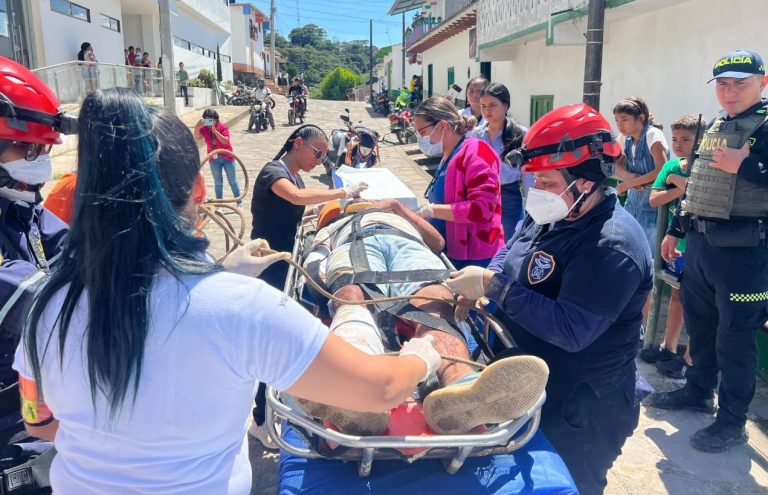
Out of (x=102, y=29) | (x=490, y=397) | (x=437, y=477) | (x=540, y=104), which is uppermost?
(x=102, y=29)

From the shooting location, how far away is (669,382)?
3.56 metres

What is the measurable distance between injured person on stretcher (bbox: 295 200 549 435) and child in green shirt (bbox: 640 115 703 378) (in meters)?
1.66

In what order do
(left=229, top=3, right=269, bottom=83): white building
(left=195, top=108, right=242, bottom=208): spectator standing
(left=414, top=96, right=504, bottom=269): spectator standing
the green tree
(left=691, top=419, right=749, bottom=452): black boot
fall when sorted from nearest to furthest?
(left=691, top=419, right=749, bottom=452): black boot
(left=414, top=96, right=504, bottom=269): spectator standing
(left=195, top=108, right=242, bottom=208): spectator standing
(left=229, top=3, right=269, bottom=83): white building
the green tree

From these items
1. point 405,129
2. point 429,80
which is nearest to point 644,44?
point 405,129

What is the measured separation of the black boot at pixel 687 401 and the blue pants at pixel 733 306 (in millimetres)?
290

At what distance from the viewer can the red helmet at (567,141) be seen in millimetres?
1854

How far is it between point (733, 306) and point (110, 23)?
21420mm

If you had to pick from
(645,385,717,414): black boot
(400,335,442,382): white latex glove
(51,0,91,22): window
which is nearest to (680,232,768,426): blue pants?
(645,385,717,414): black boot

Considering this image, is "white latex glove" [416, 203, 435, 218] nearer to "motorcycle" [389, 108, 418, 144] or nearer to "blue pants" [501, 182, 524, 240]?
"blue pants" [501, 182, 524, 240]

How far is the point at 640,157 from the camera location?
4227 mm

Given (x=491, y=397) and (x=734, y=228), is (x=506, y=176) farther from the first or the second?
(x=491, y=397)

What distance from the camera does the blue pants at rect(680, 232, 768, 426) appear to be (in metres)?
2.71

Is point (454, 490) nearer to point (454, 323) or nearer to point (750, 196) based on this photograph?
point (454, 323)

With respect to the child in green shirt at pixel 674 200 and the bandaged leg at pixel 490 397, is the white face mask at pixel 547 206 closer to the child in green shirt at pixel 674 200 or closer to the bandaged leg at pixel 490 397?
the bandaged leg at pixel 490 397
